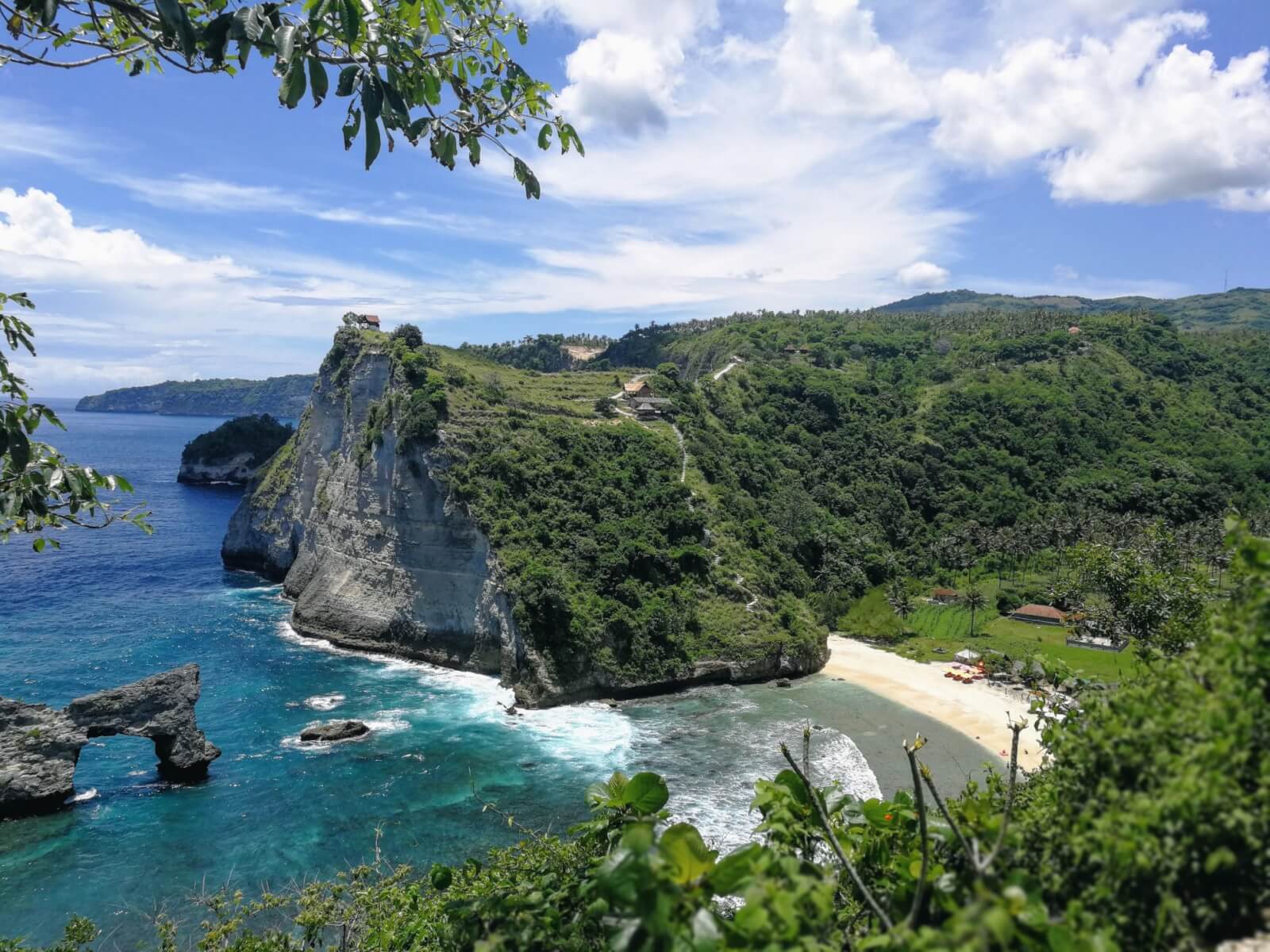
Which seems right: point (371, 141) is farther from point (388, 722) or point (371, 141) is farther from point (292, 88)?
point (388, 722)

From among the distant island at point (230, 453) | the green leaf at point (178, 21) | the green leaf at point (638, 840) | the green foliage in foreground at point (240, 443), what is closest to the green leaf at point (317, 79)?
the green leaf at point (178, 21)

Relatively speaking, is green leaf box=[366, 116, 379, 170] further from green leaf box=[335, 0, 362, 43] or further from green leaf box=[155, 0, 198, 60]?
green leaf box=[155, 0, 198, 60]

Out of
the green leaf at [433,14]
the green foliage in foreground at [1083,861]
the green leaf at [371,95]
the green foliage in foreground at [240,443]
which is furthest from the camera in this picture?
the green foliage in foreground at [240,443]

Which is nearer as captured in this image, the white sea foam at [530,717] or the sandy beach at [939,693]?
the white sea foam at [530,717]

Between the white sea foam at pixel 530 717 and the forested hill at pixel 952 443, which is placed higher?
the forested hill at pixel 952 443

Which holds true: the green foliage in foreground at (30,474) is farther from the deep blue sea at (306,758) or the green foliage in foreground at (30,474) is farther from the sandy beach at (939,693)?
the sandy beach at (939,693)

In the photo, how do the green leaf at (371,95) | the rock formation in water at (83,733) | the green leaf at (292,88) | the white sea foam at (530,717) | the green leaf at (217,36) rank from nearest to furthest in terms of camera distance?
the green leaf at (217,36), the green leaf at (292,88), the green leaf at (371,95), the rock formation in water at (83,733), the white sea foam at (530,717)

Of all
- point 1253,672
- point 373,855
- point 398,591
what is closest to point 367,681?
point 398,591
